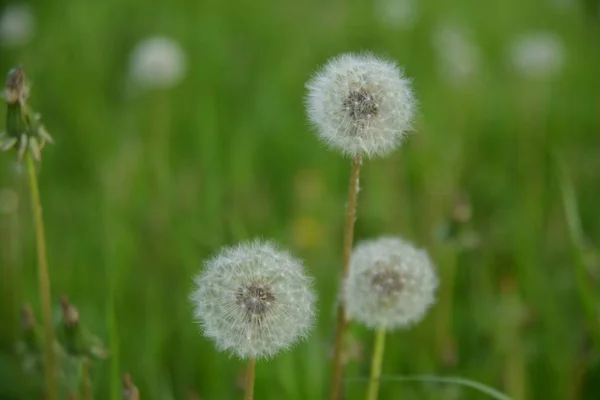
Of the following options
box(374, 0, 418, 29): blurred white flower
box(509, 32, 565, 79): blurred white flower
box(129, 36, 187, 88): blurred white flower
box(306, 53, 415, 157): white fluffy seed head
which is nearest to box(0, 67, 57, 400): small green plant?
box(306, 53, 415, 157): white fluffy seed head

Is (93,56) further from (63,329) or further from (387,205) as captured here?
(63,329)

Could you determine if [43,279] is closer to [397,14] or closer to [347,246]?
[347,246]

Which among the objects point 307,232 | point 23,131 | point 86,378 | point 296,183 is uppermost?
point 296,183

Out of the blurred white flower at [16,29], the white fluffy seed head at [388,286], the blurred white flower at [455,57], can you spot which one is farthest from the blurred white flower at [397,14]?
the white fluffy seed head at [388,286]

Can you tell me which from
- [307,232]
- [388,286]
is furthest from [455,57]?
[388,286]

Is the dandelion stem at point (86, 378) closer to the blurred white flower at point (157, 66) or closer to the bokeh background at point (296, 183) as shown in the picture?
the bokeh background at point (296, 183)

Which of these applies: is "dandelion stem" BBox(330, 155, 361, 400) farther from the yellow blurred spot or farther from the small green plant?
the yellow blurred spot
